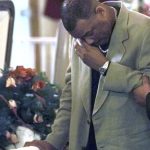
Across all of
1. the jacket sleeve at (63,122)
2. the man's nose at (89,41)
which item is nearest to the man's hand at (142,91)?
the man's nose at (89,41)

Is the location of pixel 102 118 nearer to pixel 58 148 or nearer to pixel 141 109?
pixel 141 109

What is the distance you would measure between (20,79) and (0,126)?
258 mm

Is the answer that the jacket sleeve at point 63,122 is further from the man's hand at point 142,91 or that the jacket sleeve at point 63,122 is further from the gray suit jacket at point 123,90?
the man's hand at point 142,91

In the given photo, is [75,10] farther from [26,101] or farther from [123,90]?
[26,101]

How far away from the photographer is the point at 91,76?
1778mm

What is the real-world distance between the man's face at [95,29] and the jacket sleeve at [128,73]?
110 millimetres

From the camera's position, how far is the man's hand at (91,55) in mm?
1666

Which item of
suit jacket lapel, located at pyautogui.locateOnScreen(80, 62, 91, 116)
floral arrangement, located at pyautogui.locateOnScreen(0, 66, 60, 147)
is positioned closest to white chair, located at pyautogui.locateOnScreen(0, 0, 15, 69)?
floral arrangement, located at pyautogui.locateOnScreen(0, 66, 60, 147)

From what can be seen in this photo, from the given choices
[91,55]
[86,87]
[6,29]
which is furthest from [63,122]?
[6,29]

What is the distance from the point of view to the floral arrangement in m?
2.09

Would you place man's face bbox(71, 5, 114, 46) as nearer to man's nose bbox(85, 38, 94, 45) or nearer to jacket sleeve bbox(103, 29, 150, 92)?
man's nose bbox(85, 38, 94, 45)

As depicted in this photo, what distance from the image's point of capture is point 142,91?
1604 millimetres

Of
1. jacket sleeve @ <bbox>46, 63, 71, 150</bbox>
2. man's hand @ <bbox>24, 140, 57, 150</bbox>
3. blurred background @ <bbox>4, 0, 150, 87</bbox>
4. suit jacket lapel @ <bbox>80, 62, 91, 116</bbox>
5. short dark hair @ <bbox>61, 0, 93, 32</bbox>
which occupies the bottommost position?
blurred background @ <bbox>4, 0, 150, 87</bbox>

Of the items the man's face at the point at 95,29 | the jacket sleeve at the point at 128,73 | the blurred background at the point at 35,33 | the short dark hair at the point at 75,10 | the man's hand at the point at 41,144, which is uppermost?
the short dark hair at the point at 75,10
